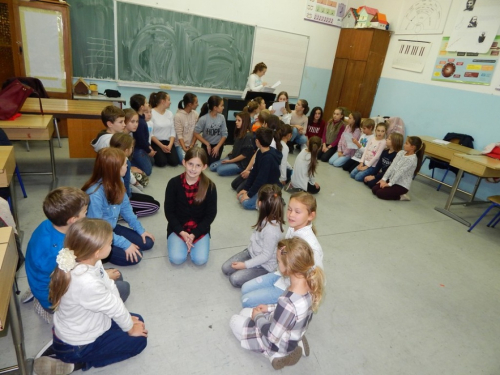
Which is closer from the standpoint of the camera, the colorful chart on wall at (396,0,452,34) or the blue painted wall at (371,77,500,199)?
the blue painted wall at (371,77,500,199)

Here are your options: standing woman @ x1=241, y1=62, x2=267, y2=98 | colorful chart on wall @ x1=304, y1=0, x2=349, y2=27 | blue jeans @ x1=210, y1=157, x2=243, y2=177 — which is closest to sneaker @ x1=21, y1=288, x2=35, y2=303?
blue jeans @ x1=210, y1=157, x2=243, y2=177

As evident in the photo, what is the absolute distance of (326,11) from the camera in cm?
672

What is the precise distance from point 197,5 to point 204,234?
4.66 metres

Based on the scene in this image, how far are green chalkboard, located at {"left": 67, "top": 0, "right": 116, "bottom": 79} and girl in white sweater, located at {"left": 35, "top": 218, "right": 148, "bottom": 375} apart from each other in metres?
4.66

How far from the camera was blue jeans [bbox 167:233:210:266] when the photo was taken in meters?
2.36

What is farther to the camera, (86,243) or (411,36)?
(411,36)

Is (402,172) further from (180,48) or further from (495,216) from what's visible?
(180,48)

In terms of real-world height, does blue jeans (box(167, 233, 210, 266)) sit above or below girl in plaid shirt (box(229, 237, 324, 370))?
below

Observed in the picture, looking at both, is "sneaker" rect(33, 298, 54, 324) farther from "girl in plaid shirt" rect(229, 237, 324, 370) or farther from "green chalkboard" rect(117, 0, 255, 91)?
"green chalkboard" rect(117, 0, 255, 91)

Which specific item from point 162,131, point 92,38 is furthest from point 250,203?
point 92,38

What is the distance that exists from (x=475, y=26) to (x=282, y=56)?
10.6 feet

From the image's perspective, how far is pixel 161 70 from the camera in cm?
563

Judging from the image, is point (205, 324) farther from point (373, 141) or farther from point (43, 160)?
point (373, 141)

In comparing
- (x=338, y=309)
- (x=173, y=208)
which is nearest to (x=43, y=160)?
(x=173, y=208)
